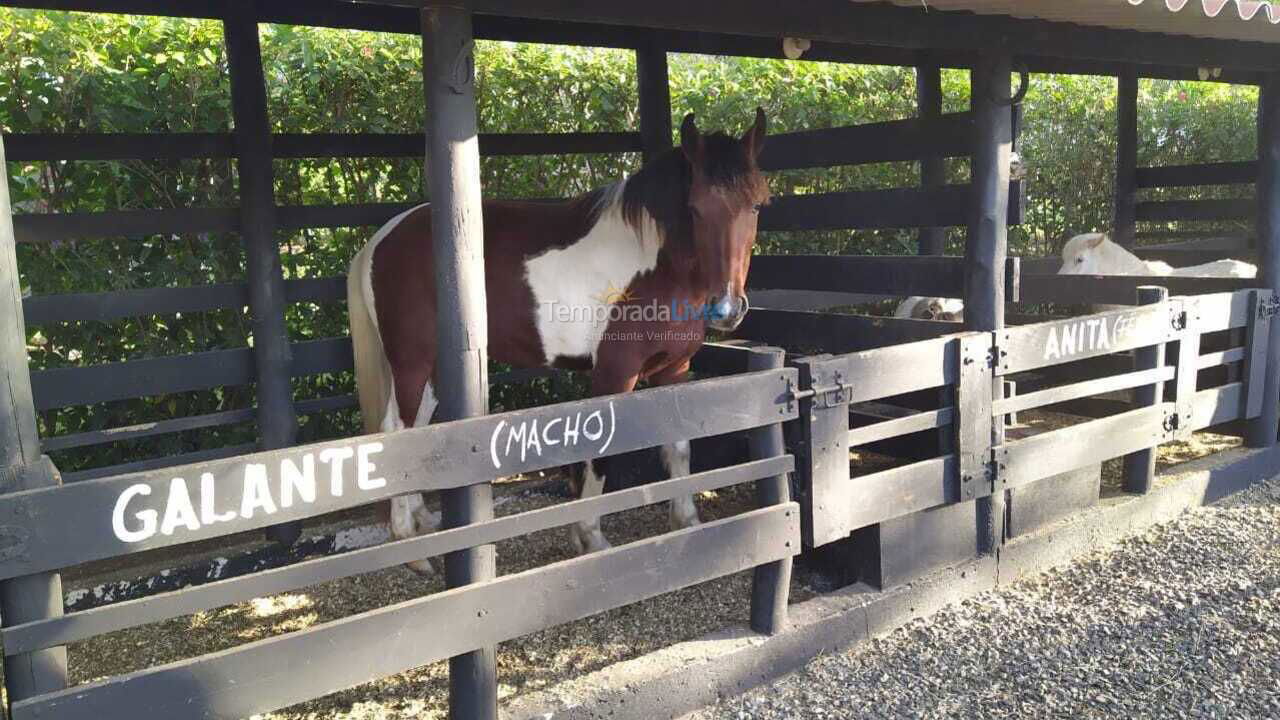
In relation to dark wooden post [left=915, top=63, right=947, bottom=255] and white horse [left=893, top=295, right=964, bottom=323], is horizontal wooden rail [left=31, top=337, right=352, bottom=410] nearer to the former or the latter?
dark wooden post [left=915, top=63, right=947, bottom=255]

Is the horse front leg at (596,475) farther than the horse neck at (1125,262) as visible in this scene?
No

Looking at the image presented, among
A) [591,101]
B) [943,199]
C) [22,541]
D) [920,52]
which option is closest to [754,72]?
[591,101]

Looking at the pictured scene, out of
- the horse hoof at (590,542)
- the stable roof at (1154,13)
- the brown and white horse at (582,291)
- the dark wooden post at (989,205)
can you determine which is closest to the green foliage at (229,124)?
the brown and white horse at (582,291)

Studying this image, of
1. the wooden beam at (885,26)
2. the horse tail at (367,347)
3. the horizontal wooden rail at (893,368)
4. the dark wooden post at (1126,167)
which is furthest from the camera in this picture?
the dark wooden post at (1126,167)

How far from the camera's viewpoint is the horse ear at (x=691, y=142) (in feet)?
12.1

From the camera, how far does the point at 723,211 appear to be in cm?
363

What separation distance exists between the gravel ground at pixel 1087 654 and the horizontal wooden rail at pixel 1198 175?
390 centimetres

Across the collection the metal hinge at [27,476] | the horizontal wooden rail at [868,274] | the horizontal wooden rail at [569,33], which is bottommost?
the metal hinge at [27,476]

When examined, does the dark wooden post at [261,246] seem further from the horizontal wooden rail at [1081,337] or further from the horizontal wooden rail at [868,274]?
the horizontal wooden rail at [1081,337]

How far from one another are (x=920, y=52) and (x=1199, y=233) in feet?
17.0

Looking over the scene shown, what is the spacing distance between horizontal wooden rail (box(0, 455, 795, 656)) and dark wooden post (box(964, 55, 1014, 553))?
1.40 metres

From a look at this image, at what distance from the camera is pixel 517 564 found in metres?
4.33

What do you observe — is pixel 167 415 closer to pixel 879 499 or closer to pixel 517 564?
pixel 517 564

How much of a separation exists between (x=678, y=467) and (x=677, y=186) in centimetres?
138
